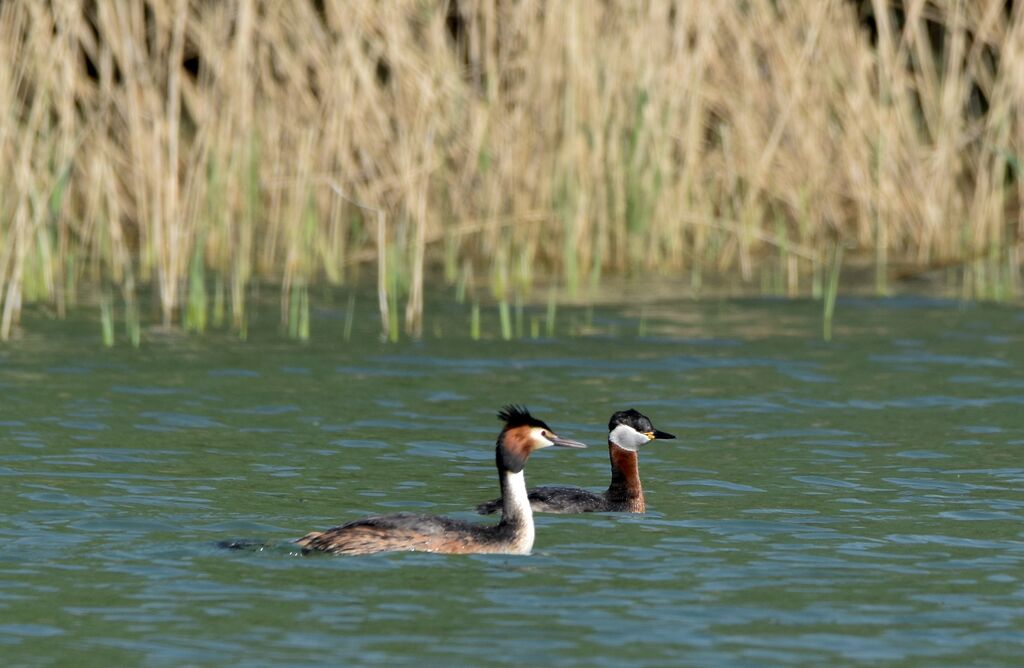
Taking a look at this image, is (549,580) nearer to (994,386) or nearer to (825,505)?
(825,505)

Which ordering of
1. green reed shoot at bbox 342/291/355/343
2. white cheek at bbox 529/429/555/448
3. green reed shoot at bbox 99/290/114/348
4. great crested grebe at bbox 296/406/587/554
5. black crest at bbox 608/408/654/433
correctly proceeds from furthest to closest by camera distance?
green reed shoot at bbox 342/291/355/343 < green reed shoot at bbox 99/290/114/348 < black crest at bbox 608/408/654/433 < white cheek at bbox 529/429/555/448 < great crested grebe at bbox 296/406/587/554

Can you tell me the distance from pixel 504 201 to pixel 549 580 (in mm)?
8541

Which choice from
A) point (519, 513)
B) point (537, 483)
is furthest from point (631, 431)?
point (519, 513)

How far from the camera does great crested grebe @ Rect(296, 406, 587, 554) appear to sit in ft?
22.4

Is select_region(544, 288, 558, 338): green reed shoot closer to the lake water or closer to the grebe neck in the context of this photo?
the lake water

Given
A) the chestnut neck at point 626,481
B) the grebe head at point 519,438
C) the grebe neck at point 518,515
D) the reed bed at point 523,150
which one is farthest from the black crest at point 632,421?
the reed bed at point 523,150

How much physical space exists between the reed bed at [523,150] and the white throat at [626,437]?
4.05m

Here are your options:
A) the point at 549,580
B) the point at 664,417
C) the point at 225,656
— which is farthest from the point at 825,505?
the point at 225,656

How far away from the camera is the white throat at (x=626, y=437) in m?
8.53

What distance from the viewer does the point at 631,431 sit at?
8609mm

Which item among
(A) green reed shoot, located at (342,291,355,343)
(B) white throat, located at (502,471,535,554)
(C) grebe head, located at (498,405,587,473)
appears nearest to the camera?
(B) white throat, located at (502,471,535,554)

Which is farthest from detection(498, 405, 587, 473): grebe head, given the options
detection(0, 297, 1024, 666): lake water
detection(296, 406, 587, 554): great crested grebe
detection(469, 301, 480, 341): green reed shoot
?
detection(469, 301, 480, 341): green reed shoot

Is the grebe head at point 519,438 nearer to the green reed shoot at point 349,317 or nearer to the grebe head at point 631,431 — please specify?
the grebe head at point 631,431

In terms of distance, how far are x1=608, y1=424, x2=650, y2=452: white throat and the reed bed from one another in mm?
4053
